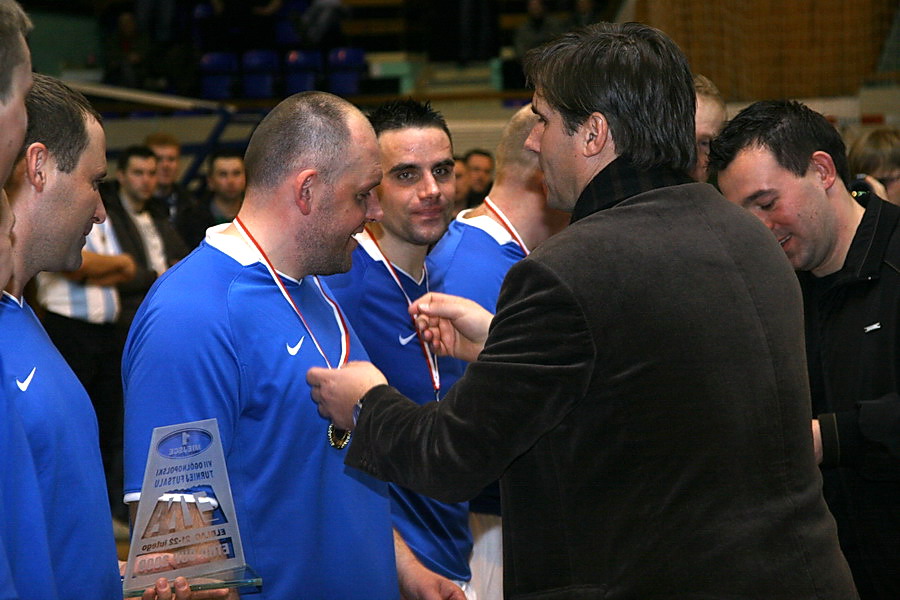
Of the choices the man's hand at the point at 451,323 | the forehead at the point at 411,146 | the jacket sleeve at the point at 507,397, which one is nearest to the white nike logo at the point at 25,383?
the jacket sleeve at the point at 507,397

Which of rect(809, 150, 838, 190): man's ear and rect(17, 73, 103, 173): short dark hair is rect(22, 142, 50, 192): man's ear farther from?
rect(809, 150, 838, 190): man's ear

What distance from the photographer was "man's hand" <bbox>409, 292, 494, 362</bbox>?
225 cm

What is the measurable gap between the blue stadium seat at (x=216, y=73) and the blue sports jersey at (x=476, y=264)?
1100cm

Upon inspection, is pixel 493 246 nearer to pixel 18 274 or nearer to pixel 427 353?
pixel 427 353

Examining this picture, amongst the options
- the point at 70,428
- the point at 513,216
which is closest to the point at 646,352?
the point at 70,428

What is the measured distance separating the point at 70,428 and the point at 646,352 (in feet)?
3.21

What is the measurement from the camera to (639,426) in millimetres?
1642

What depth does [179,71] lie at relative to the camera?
13211mm

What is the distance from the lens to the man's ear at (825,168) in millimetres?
2541

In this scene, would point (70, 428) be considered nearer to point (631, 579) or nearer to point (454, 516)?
point (631, 579)

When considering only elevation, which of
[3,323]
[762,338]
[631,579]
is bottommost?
[631,579]

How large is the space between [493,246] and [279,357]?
1.37 m

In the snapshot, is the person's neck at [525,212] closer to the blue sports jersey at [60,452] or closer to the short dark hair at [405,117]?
the short dark hair at [405,117]

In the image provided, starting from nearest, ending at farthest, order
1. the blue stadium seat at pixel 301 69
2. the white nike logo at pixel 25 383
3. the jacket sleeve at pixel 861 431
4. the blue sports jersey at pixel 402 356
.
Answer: the white nike logo at pixel 25 383 < the jacket sleeve at pixel 861 431 < the blue sports jersey at pixel 402 356 < the blue stadium seat at pixel 301 69
